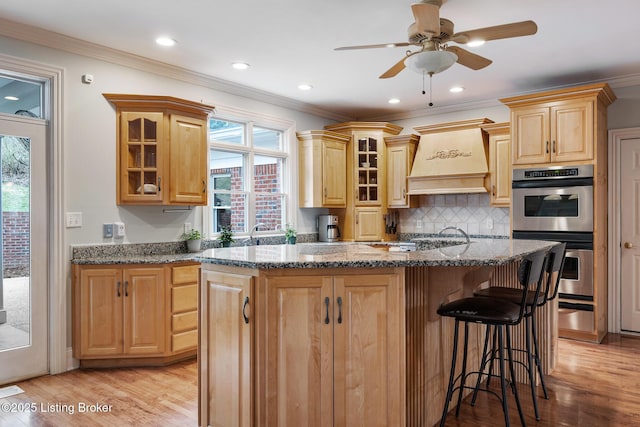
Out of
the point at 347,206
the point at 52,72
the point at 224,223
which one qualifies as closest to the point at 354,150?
the point at 347,206

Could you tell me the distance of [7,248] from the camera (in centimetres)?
342

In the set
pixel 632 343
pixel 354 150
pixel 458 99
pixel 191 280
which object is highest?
pixel 458 99

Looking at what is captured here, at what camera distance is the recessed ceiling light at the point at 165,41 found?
3.71 metres

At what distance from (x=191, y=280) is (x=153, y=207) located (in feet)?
2.72

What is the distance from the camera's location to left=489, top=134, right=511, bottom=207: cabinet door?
5.23 meters

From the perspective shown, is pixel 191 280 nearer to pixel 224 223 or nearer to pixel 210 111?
pixel 224 223

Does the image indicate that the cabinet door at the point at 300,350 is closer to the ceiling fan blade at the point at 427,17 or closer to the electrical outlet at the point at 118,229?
the ceiling fan blade at the point at 427,17

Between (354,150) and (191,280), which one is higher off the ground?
(354,150)

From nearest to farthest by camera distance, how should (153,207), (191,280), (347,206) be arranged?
1. (191,280)
2. (153,207)
3. (347,206)

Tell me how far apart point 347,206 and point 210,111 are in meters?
2.37

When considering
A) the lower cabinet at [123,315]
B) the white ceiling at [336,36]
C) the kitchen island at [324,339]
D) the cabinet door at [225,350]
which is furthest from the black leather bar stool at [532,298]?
the lower cabinet at [123,315]

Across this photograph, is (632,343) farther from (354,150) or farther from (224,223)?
(224,223)

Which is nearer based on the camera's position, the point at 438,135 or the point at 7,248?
the point at 7,248

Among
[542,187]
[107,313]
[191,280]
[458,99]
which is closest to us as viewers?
[107,313]
